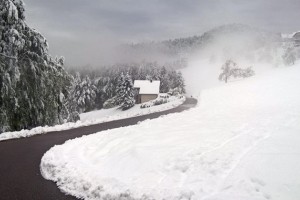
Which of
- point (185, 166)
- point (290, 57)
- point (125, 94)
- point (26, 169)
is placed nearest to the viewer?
point (185, 166)

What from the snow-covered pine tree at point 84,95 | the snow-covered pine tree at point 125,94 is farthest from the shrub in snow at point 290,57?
the snow-covered pine tree at point 84,95

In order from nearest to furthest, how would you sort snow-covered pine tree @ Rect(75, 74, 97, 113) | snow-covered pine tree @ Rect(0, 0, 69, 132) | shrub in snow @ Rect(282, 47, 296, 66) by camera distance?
1. snow-covered pine tree @ Rect(0, 0, 69, 132)
2. snow-covered pine tree @ Rect(75, 74, 97, 113)
3. shrub in snow @ Rect(282, 47, 296, 66)

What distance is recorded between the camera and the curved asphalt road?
7.86 metres

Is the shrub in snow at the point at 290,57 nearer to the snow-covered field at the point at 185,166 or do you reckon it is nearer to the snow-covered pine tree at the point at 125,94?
the snow-covered pine tree at the point at 125,94

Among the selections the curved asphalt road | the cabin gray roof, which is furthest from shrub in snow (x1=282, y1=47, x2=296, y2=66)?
the curved asphalt road

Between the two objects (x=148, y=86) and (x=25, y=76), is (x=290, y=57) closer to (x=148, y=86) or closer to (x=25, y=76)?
(x=148, y=86)

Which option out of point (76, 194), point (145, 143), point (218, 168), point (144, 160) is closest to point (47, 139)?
point (145, 143)

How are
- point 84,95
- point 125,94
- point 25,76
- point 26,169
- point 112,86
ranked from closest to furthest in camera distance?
point 26,169 → point 25,76 → point 125,94 → point 84,95 → point 112,86

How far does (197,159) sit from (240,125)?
668cm

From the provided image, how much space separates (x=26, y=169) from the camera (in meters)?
10.1

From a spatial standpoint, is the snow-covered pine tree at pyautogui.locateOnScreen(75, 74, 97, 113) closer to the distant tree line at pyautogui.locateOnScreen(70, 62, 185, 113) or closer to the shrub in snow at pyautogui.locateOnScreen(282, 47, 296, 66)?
the distant tree line at pyautogui.locateOnScreen(70, 62, 185, 113)

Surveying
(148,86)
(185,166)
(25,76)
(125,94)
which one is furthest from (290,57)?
(185,166)

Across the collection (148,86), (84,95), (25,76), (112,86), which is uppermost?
(25,76)

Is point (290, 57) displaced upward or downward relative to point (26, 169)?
upward
